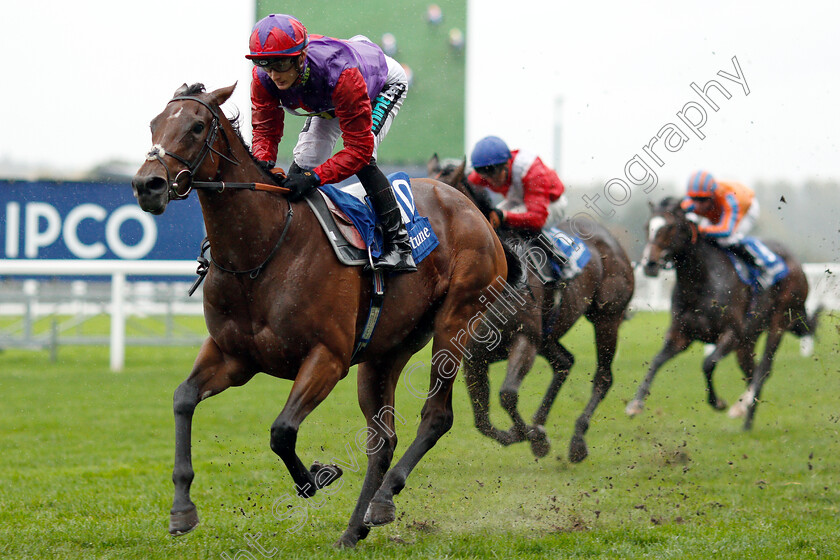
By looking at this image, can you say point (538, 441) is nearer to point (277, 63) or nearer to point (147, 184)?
point (277, 63)

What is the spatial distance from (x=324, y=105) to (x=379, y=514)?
1.64 m

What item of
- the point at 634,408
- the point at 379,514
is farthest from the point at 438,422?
the point at 634,408

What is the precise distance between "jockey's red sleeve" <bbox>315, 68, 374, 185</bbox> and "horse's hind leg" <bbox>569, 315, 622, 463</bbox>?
2667mm

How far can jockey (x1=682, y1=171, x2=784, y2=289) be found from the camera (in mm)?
7164

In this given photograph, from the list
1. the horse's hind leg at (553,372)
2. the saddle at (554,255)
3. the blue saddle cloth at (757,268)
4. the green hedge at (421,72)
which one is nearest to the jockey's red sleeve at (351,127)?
the saddle at (554,255)

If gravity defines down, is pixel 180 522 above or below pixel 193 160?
below

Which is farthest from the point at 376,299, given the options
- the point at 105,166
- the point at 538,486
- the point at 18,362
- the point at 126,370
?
the point at 105,166

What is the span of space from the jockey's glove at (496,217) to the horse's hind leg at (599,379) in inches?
53.8

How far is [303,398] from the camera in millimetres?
3211

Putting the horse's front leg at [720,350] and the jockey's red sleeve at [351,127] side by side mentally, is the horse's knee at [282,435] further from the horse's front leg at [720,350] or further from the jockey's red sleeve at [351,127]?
the horse's front leg at [720,350]

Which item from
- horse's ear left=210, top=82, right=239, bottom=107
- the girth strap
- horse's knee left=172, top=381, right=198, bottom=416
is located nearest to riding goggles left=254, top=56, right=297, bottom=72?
horse's ear left=210, top=82, right=239, bottom=107

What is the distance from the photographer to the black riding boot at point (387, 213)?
365cm

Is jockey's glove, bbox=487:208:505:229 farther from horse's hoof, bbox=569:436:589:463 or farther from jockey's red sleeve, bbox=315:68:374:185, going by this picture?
jockey's red sleeve, bbox=315:68:374:185

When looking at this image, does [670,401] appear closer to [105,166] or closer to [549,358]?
[549,358]
